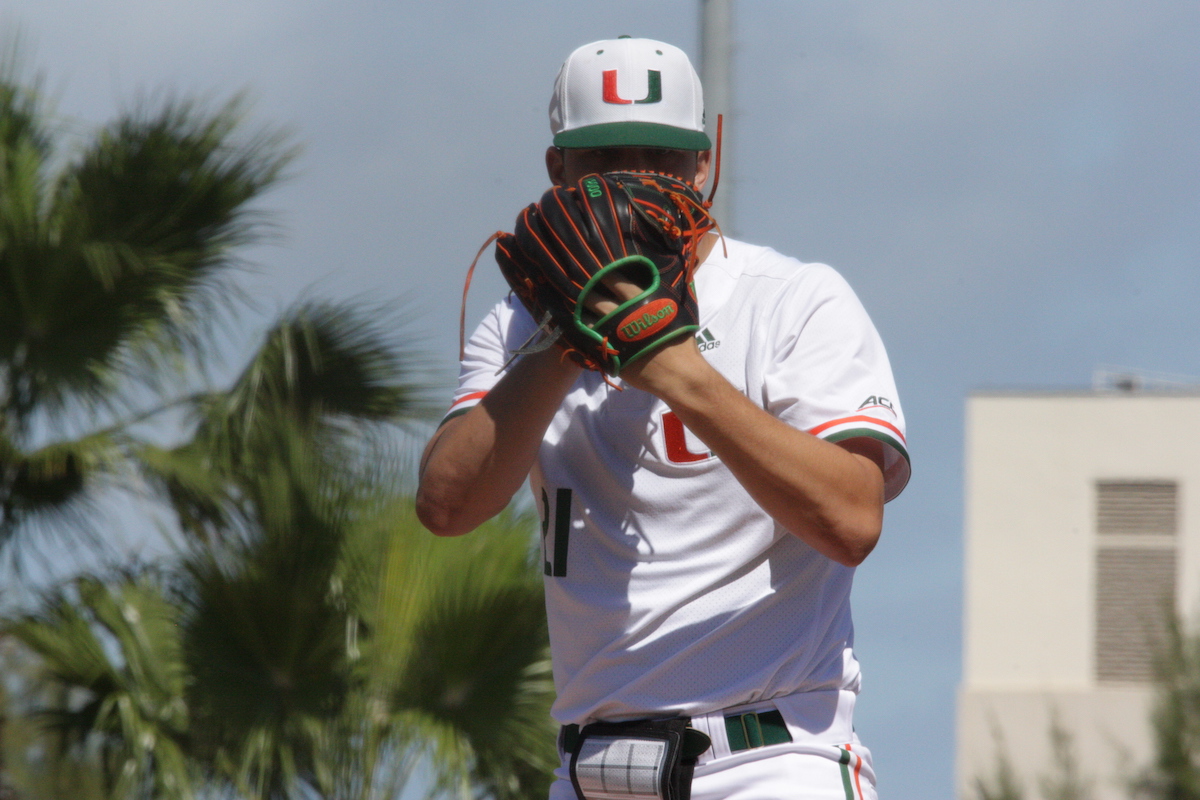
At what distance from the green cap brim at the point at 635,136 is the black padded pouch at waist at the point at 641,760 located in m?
0.89

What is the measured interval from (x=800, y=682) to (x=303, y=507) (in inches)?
164

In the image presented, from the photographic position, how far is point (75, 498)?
714cm

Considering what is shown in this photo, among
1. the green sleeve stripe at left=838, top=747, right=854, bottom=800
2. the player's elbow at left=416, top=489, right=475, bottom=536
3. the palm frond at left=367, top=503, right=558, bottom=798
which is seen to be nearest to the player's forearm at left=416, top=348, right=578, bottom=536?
the player's elbow at left=416, top=489, right=475, bottom=536

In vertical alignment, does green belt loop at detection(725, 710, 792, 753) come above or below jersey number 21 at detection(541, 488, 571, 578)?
below

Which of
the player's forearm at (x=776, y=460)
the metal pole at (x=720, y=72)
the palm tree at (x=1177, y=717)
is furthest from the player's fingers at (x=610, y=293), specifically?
the palm tree at (x=1177, y=717)

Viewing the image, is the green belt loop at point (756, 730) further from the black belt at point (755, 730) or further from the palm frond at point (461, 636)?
the palm frond at point (461, 636)

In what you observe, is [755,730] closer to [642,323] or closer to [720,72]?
[642,323]

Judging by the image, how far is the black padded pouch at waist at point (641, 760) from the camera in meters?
2.27

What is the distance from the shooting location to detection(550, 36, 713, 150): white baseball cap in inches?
96.4

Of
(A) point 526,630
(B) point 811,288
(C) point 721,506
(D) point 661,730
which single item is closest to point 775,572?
(C) point 721,506

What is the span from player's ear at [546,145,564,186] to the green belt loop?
926 millimetres

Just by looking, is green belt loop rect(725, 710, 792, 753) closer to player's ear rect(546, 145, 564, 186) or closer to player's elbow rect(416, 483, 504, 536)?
player's elbow rect(416, 483, 504, 536)

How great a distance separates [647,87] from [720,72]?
7.41ft

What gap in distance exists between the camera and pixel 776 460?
7.06 ft
